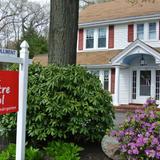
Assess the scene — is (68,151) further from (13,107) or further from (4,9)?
(4,9)

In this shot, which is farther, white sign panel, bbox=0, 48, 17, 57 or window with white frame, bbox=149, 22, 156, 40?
window with white frame, bbox=149, 22, 156, 40

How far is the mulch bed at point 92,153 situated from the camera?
6.45 m

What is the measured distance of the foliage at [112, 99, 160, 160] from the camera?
530 cm

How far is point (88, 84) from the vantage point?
6.88 meters

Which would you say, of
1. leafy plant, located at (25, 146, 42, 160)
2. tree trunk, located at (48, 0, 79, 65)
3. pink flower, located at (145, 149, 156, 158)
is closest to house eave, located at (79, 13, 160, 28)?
tree trunk, located at (48, 0, 79, 65)

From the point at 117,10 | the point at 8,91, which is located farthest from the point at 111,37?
the point at 8,91

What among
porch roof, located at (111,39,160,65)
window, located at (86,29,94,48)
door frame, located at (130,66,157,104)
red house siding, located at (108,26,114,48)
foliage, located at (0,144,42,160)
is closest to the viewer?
foliage, located at (0,144,42,160)

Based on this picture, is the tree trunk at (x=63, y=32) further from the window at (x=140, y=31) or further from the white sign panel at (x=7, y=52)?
the window at (x=140, y=31)

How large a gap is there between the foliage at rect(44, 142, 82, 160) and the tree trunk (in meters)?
2.19

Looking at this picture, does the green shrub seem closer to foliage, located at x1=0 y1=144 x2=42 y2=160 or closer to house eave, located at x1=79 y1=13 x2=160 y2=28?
foliage, located at x1=0 y1=144 x2=42 y2=160

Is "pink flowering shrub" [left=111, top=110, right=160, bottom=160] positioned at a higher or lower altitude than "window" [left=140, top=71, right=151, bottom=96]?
lower

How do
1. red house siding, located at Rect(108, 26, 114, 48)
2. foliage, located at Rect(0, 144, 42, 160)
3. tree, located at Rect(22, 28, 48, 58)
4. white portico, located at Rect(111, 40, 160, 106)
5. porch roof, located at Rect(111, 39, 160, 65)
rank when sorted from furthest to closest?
tree, located at Rect(22, 28, 48, 58), red house siding, located at Rect(108, 26, 114, 48), white portico, located at Rect(111, 40, 160, 106), porch roof, located at Rect(111, 39, 160, 65), foliage, located at Rect(0, 144, 42, 160)

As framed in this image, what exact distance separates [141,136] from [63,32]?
352cm

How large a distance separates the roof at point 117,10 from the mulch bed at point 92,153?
16194 mm
